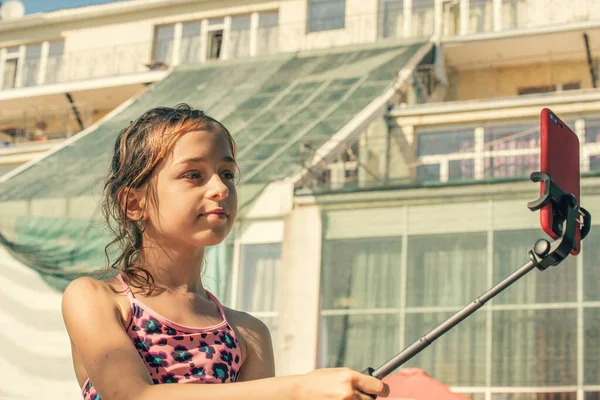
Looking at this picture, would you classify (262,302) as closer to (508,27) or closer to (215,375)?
(508,27)

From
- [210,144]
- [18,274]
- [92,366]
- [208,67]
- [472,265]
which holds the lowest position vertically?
[92,366]

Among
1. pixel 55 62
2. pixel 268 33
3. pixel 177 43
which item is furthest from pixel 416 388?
pixel 55 62

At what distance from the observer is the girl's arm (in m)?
1.78

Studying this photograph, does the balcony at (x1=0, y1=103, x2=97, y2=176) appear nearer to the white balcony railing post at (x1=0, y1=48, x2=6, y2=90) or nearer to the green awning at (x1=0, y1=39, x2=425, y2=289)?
the white balcony railing post at (x1=0, y1=48, x2=6, y2=90)

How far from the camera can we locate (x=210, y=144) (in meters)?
2.36

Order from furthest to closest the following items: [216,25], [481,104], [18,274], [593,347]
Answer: [216,25]
[481,104]
[593,347]
[18,274]

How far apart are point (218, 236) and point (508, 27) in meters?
20.7

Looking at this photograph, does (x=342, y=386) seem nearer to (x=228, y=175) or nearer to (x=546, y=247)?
(x=546, y=247)

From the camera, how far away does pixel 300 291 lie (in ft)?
47.4

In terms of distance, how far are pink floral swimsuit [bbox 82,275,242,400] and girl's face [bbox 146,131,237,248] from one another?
182 mm

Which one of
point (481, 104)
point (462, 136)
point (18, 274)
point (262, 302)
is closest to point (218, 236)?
point (18, 274)

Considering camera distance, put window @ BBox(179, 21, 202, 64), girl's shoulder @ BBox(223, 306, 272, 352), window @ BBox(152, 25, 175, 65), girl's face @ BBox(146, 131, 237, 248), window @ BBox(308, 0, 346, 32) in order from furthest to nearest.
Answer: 1. window @ BBox(152, 25, 175, 65)
2. window @ BBox(179, 21, 202, 64)
3. window @ BBox(308, 0, 346, 32)
4. girl's shoulder @ BBox(223, 306, 272, 352)
5. girl's face @ BBox(146, 131, 237, 248)

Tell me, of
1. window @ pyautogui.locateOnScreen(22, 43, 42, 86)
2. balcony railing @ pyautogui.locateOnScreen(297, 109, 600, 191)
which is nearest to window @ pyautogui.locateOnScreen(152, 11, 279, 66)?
window @ pyautogui.locateOnScreen(22, 43, 42, 86)

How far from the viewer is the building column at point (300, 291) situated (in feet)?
46.0
